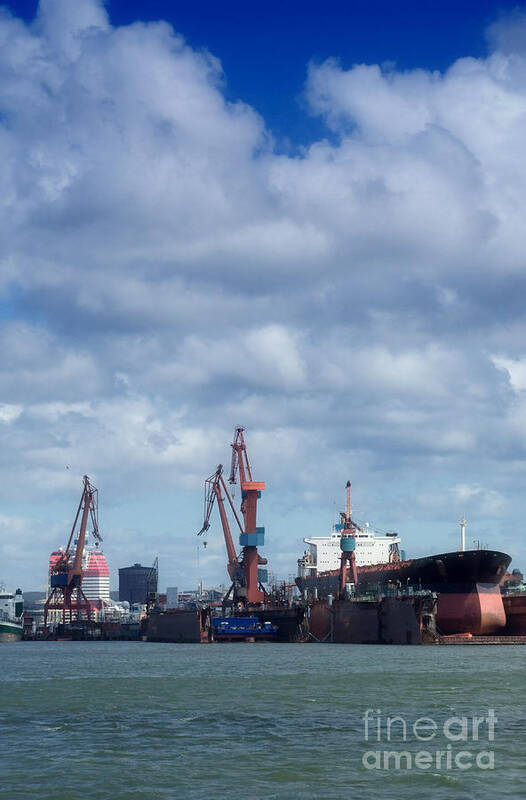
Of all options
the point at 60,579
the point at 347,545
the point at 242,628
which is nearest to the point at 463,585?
the point at 347,545

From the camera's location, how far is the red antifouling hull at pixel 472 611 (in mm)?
93375

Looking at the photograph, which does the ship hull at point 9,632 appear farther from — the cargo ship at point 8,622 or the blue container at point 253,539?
the blue container at point 253,539

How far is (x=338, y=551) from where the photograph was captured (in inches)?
6284

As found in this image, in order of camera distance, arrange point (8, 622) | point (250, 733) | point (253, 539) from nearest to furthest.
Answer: point (250, 733)
point (253, 539)
point (8, 622)

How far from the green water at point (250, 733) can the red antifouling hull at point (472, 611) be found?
28.8m

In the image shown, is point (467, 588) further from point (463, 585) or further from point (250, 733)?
point (250, 733)

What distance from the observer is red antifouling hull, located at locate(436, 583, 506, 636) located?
93.4 metres

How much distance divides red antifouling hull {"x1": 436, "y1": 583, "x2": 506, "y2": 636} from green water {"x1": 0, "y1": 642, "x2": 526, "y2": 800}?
28.8 m

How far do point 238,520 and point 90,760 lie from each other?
394ft

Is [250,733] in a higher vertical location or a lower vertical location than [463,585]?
lower

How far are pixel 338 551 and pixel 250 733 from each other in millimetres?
126815

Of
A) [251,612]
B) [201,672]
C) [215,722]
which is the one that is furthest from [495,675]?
[251,612]

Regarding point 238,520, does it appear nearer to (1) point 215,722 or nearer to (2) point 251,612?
(2) point 251,612

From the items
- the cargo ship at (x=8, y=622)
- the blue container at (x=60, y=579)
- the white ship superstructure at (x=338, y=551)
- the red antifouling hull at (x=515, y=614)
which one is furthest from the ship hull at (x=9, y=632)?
the red antifouling hull at (x=515, y=614)
